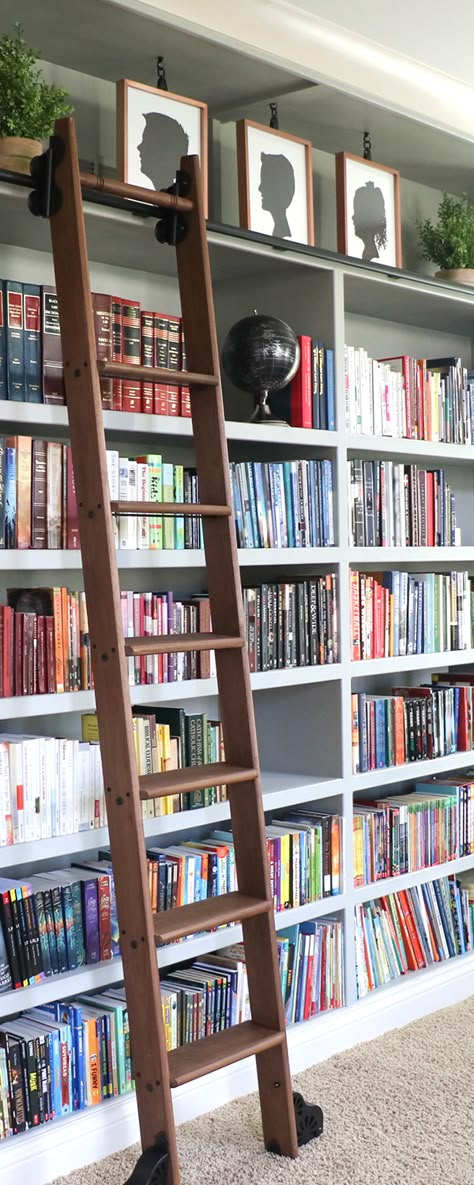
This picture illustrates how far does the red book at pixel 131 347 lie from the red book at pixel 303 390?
20.3 inches

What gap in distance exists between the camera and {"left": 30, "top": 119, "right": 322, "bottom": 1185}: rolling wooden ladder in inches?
91.2

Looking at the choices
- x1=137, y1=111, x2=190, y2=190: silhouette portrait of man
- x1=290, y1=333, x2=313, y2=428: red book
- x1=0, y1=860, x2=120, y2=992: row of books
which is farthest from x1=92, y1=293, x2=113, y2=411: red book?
x1=0, y1=860, x2=120, y2=992: row of books

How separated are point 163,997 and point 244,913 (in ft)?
1.21

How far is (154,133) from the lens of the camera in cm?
279

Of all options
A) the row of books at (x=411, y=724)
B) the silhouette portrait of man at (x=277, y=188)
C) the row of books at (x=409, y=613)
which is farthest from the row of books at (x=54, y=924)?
the silhouette portrait of man at (x=277, y=188)

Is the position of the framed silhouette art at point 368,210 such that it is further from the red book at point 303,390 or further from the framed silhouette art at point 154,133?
the framed silhouette art at point 154,133


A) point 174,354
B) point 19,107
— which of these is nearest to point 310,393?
point 174,354

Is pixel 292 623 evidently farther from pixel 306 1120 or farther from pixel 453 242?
pixel 453 242

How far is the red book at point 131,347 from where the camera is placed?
2.67 meters

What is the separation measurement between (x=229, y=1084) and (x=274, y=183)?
7.12 ft

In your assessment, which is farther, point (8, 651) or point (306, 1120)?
point (306, 1120)

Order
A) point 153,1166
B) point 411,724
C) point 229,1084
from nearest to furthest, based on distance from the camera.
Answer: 1. point 153,1166
2. point 229,1084
3. point 411,724

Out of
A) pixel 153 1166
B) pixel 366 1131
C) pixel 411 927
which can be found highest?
pixel 411 927

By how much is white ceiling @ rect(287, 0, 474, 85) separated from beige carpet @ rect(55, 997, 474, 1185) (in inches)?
100
